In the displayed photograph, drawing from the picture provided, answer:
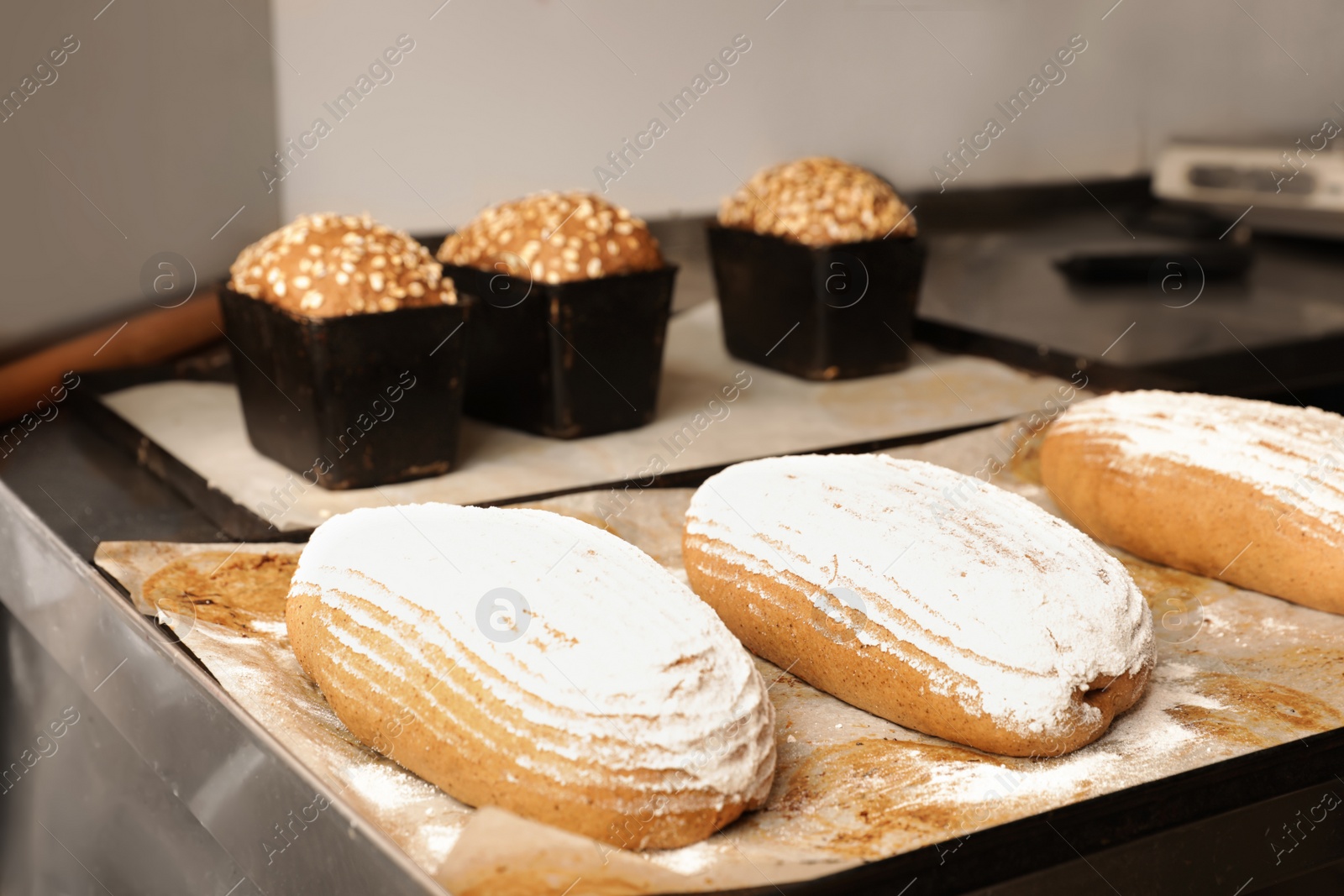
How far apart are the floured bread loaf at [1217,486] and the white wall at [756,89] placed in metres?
0.78

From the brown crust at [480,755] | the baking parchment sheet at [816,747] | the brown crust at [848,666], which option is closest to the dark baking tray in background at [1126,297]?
the baking parchment sheet at [816,747]

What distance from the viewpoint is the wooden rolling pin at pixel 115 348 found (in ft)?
5.16

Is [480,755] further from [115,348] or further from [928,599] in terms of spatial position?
[115,348]

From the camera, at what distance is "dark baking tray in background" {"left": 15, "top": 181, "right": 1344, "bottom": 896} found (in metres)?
0.68

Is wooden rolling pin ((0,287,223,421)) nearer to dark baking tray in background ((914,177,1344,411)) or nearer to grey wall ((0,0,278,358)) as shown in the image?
grey wall ((0,0,278,358))

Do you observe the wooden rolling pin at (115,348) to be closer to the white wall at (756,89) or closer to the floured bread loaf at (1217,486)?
the white wall at (756,89)

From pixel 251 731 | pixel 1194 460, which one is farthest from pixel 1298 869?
pixel 251 731

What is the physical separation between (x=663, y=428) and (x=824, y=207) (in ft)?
1.40

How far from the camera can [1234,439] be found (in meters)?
1.12

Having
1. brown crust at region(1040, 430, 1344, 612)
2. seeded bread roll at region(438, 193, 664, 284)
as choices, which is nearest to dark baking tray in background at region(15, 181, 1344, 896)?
brown crust at region(1040, 430, 1344, 612)

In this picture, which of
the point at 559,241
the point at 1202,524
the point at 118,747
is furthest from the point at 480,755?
the point at 559,241

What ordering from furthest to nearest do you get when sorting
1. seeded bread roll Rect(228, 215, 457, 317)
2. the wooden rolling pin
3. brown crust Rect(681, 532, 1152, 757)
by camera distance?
the wooden rolling pin < seeded bread roll Rect(228, 215, 457, 317) < brown crust Rect(681, 532, 1152, 757)

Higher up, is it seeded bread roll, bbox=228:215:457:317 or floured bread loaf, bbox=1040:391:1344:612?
seeded bread roll, bbox=228:215:457:317

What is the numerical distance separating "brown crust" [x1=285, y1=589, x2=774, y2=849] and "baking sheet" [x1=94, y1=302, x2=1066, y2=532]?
1.46 feet
